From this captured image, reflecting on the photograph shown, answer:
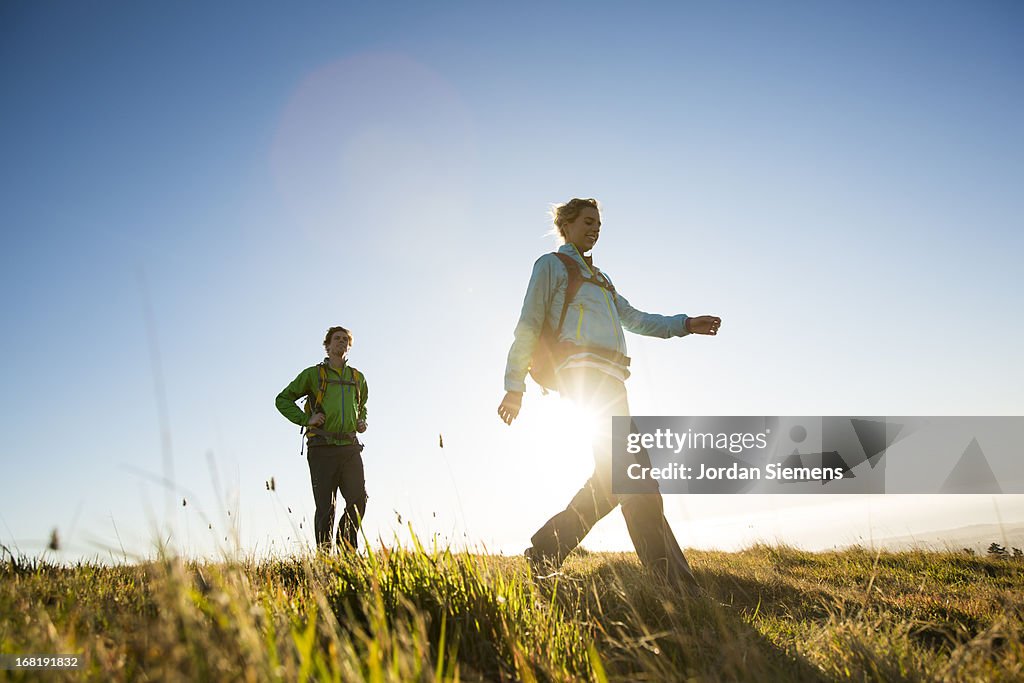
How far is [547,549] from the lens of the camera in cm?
427

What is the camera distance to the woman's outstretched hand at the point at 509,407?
14.0 feet

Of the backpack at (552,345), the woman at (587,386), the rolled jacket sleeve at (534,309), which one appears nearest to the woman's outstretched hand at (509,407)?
the woman at (587,386)

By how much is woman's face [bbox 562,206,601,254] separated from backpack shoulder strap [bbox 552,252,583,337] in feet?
1.01

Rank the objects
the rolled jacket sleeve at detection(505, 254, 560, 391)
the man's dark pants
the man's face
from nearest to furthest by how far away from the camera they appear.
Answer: the rolled jacket sleeve at detection(505, 254, 560, 391) → the man's dark pants → the man's face

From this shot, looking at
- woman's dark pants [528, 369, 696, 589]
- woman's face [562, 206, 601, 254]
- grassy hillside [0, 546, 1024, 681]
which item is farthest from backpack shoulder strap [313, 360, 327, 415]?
woman's face [562, 206, 601, 254]

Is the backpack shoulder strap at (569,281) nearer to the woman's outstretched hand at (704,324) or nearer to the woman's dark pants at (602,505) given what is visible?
the woman's dark pants at (602,505)

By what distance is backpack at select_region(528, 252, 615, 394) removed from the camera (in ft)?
14.8

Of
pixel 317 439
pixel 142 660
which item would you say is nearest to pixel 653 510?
pixel 142 660

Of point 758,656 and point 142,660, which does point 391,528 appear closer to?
point 142,660

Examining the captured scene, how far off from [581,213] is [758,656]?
3596mm

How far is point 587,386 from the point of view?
14.0 ft

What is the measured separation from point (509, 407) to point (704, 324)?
1835 mm

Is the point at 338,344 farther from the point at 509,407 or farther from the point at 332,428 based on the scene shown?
the point at 509,407

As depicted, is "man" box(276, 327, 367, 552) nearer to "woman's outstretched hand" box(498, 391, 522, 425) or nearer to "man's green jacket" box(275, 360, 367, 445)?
"man's green jacket" box(275, 360, 367, 445)
